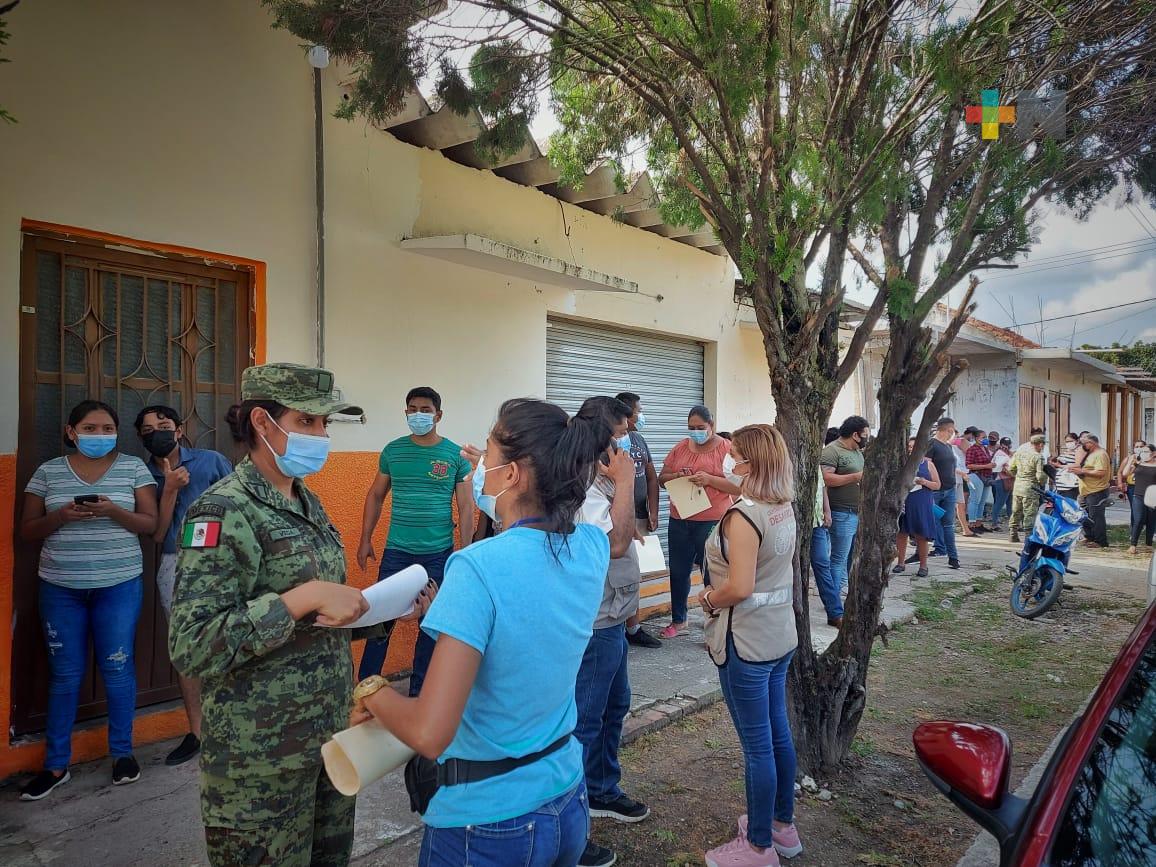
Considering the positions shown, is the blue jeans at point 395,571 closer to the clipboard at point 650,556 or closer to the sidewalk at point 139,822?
the sidewalk at point 139,822

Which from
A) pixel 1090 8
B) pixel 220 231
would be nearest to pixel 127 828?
pixel 220 231

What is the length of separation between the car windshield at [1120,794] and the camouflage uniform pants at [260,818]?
66.4 inches

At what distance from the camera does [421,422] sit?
4633 mm

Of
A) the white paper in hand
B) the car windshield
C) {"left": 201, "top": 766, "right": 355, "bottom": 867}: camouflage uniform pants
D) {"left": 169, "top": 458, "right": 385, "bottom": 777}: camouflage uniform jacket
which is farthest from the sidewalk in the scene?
the car windshield

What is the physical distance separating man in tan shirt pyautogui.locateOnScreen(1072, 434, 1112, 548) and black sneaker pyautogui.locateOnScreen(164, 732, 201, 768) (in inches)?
477

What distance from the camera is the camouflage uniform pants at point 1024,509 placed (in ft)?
37.4

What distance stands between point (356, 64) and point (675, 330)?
4325 millimetres

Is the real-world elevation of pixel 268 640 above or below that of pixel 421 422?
below

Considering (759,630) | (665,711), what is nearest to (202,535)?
(759,630)

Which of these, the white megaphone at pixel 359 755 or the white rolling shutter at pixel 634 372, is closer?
the white megaphone at pixel 359 755

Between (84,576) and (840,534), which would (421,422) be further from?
(840,534)

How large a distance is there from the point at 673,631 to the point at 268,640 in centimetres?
499

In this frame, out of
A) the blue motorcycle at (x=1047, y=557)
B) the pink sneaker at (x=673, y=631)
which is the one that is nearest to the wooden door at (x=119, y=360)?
the pink sneaker at (x=673, y=631)

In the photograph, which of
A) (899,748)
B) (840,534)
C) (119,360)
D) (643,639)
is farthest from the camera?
(840,534)
